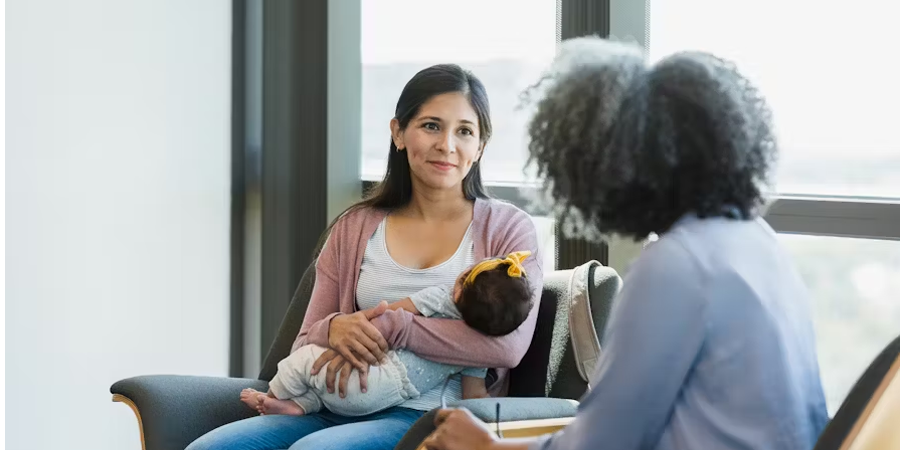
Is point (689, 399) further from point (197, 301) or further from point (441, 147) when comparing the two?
point (197, 301)

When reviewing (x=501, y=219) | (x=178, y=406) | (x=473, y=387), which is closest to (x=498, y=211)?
(x=501, y=219)

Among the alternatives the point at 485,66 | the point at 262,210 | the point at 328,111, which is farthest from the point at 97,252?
the point at 485,66

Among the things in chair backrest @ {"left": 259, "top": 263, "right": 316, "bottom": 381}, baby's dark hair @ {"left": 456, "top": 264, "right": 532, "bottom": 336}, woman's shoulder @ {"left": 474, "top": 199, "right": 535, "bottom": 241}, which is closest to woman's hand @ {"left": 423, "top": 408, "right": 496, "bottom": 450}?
baby's dark hair @ {"left": 456, "top": 264, "right": 532, "bottom": 336}

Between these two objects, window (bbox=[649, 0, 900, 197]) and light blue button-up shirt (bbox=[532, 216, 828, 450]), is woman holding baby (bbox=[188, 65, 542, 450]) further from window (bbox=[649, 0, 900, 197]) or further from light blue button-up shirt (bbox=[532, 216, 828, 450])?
light blue button-up shirt (bbox=[532, 216, 828, 450])

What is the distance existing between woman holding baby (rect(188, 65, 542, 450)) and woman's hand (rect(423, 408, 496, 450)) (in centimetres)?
55

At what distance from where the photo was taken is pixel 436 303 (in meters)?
2.23

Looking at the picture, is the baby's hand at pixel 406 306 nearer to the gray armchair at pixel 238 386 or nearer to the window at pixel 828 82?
the gray armchair at pixel 238 386

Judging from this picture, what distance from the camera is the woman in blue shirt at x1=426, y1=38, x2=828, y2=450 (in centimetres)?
123

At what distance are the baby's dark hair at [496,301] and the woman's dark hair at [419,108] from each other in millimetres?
403

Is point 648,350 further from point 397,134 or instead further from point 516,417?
point 397,134

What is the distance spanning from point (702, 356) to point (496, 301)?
89 cm

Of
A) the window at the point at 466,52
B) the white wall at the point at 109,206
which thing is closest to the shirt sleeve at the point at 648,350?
the window at the point at 466,52

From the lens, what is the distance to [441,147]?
7.66 ft

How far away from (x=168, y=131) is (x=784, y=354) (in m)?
2.49
